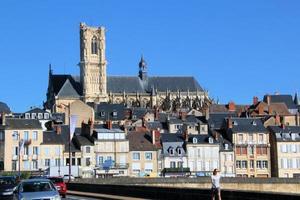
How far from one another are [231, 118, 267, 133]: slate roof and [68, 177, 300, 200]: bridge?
26.4 metres

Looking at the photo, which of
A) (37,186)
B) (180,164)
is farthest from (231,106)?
(37,186)

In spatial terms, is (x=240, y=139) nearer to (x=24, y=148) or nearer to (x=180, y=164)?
(x=180, y=164)

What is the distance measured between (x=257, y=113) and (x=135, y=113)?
23.4 m

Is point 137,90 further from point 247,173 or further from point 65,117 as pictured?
point 247,173

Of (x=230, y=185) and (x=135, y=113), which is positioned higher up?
(x=135, y=113)

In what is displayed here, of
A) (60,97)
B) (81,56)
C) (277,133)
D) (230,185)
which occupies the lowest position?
(230,185)

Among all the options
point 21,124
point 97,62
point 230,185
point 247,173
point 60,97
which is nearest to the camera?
point 230,185

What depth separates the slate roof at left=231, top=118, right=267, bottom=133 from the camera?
99.9 m

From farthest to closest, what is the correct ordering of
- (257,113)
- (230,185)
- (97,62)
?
1. (97,62)
2. (257,113)
3. (230,185)

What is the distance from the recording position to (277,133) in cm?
10000

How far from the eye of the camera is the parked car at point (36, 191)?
23.5 metres

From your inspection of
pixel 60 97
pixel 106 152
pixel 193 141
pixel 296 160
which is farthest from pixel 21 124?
pixel 60 97

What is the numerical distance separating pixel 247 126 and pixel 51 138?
93.0 feet

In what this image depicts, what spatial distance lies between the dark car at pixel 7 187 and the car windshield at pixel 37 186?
7275 mm
